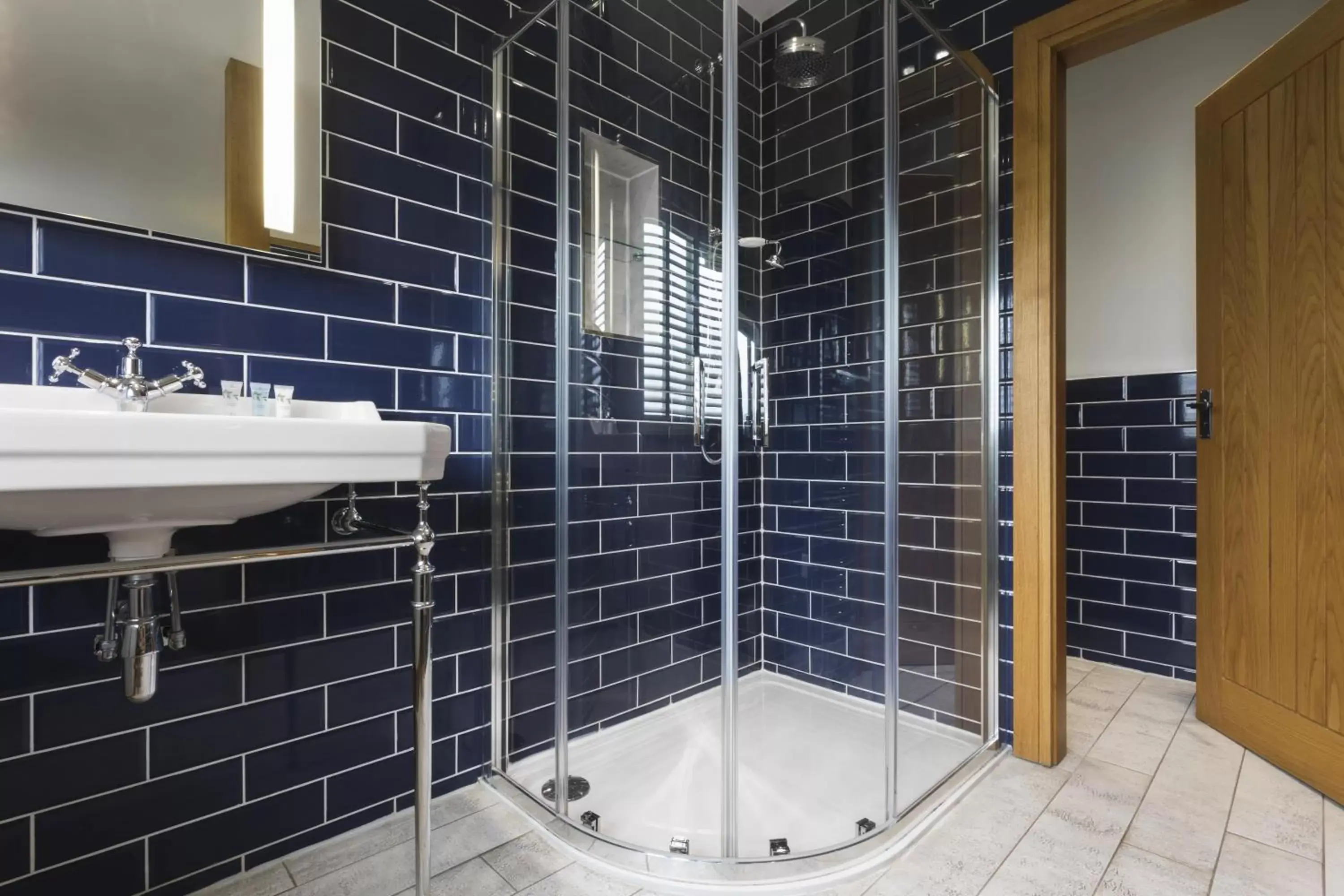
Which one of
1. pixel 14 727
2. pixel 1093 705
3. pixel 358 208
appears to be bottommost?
pixel 1093 705

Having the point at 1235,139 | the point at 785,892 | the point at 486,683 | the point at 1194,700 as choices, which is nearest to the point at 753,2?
the point at 1235,139

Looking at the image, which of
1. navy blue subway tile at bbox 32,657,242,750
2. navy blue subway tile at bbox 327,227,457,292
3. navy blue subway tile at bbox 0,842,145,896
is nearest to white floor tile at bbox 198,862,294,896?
navy blue subway tile at bbox 0,842,145,896

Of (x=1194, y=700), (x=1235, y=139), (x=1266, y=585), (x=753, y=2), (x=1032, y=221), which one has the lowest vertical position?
(x=1194, y=700)

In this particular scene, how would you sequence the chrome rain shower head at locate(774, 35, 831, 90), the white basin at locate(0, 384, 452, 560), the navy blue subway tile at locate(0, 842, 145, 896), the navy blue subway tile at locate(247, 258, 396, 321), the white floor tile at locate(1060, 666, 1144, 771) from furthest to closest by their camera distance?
the white floor tile at locate(1060, 666, 1144, 771), the chrome rain shower head at locate(774, 35, 831, 90), the navy blue subway tile at locate(247, 258, 396, 321), the navy blue subway tile at locate(0, 842, 145, 896), the white basin at locate(0, 384, 452, 560)

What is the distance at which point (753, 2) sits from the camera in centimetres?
167

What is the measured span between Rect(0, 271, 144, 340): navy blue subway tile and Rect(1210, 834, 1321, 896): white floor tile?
7.89 ft

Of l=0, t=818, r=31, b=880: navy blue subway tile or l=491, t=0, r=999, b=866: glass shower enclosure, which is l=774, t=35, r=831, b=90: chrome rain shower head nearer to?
l=491, t=0, r=999, b=866: glass shower enclosure

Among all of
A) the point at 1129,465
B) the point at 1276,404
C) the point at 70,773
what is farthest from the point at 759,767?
the point at 1129,465

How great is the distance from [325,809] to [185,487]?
3.18 ft

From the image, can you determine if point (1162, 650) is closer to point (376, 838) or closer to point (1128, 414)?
point (1128, 414)

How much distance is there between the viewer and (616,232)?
1727 mm

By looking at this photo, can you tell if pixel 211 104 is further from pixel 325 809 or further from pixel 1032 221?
pixel 1032 221

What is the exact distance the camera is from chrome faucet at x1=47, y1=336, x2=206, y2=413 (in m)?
1.08

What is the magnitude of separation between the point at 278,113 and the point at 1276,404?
2.69 m
